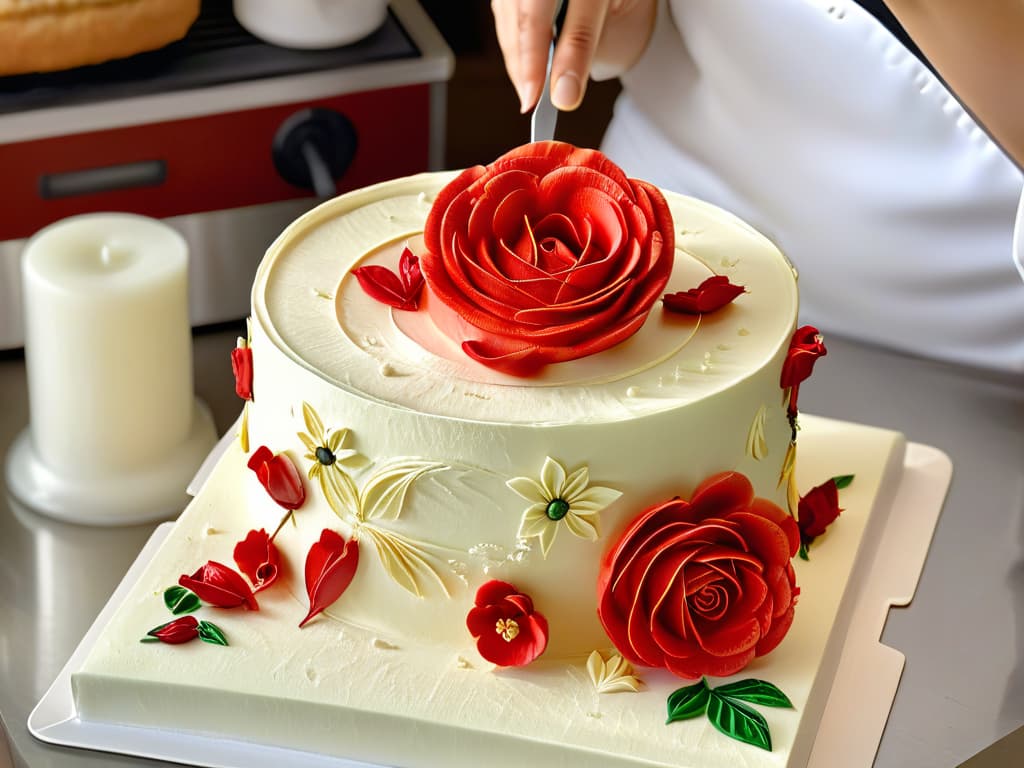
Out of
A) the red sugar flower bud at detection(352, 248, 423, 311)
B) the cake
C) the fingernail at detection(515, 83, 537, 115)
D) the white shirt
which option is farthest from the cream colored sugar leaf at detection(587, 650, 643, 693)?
the white shirt

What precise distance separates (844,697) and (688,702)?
114 mm

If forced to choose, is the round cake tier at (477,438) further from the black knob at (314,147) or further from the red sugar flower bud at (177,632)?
the black knob at (314,147)

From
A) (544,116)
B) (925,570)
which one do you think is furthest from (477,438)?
(925,570)

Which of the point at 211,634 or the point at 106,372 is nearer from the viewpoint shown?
the point at 211,634

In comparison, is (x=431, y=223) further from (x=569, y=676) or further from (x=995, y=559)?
(x=995, y=559)

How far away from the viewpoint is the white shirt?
0.99m

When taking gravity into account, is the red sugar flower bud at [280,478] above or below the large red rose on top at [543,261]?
below

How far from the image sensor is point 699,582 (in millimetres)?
672

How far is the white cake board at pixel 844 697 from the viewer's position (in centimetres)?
70

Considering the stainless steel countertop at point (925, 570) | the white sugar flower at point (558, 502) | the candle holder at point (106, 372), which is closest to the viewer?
the white sugar flower at point (558, 502)

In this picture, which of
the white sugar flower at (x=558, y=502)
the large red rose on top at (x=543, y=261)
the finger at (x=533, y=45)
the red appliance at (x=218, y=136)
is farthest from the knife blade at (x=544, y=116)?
the red appliance at (x=218, y=136)

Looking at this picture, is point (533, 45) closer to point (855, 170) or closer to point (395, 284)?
point (395, 284)

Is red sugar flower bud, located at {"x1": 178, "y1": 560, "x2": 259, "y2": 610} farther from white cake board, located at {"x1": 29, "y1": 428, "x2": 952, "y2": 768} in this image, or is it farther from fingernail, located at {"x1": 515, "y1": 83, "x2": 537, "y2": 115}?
fingernail, located at {"x1": 515, "y1": 83, "x2": 537, "y2": 115}

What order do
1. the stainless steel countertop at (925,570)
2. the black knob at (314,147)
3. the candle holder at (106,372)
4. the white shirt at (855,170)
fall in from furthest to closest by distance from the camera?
the black knob at (314,147) < the white shirt at (855,170) < the candle holder at (106,372) < the stainless steel countertop at (925,570)
